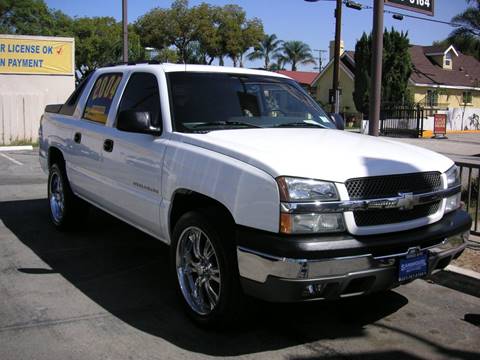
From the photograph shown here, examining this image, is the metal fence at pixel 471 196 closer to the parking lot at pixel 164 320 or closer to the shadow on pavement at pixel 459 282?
the shadow on pavement at pixel 459 282

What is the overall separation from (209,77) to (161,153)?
3.14 ft

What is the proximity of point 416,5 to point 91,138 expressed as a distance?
4.53 metres

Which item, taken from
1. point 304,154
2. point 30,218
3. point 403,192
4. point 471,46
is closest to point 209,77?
point 304,154

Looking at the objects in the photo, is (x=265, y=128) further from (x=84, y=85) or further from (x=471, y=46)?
(x=471, y=46)

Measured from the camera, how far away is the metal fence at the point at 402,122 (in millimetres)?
31686

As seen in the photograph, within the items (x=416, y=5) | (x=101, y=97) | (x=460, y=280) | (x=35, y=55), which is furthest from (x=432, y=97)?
(x=101, y=97)

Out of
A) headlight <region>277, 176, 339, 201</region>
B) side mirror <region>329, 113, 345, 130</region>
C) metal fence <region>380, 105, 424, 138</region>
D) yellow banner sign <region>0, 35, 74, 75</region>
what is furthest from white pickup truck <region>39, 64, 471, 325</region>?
metal fence <region>380, 105, 424, 138</region>

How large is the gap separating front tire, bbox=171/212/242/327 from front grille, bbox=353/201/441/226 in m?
0.84

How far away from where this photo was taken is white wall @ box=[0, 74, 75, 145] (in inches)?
776

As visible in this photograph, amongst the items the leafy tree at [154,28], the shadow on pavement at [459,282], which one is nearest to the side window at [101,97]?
the shadow on pavement at [459,282]

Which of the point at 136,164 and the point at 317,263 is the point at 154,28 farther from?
the point at 317,263

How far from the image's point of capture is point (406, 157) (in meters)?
4.03

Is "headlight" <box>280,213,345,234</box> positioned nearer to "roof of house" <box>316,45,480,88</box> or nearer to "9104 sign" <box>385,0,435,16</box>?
"9104 sign" <box>385,0,435,16</box>

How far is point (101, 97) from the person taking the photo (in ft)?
19.5
